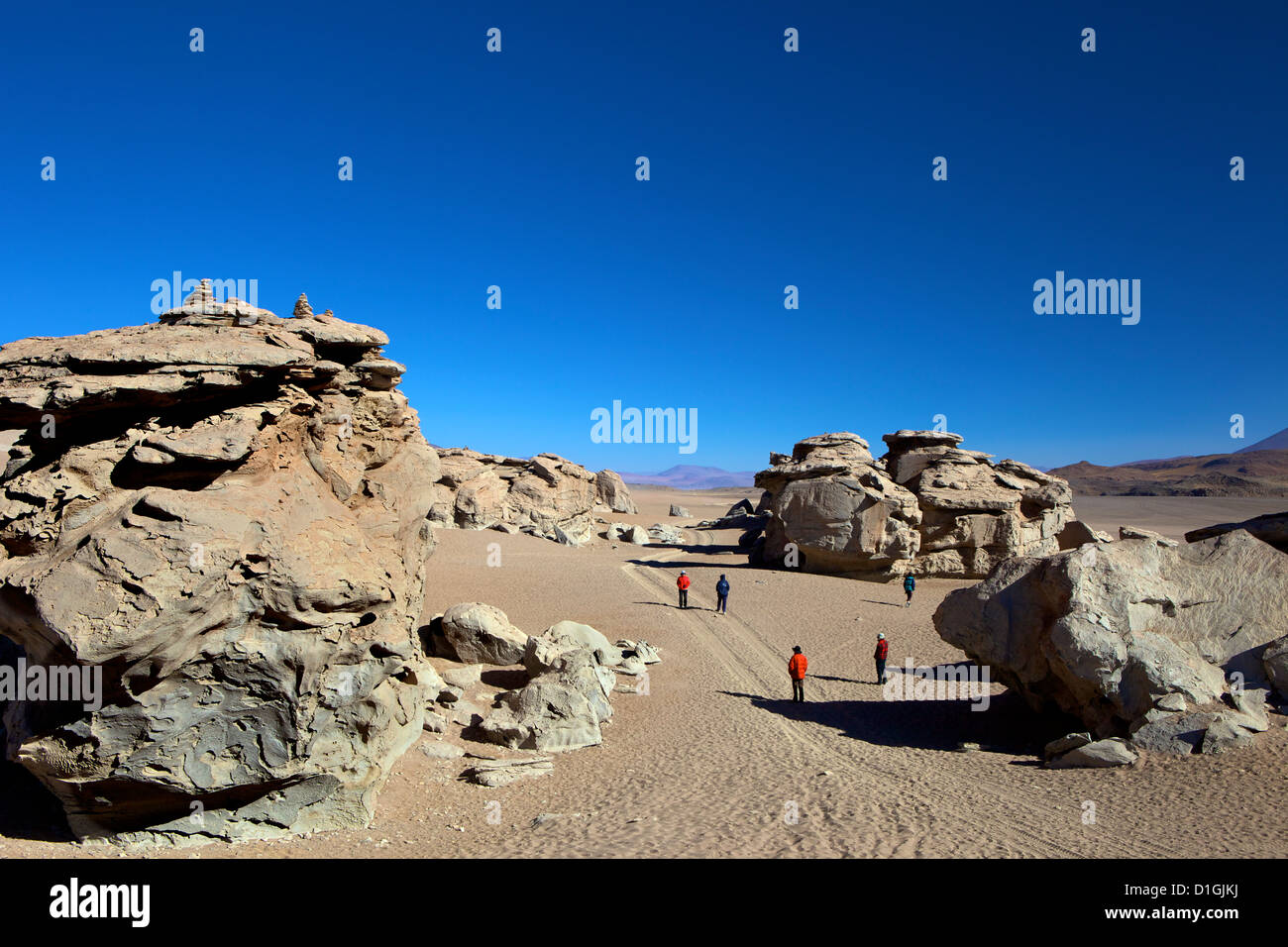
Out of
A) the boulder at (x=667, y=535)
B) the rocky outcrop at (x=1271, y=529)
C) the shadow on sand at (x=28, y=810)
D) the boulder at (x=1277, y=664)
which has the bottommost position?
the shadow on sand at (x=28, y=810)

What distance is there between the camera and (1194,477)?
119188 mm

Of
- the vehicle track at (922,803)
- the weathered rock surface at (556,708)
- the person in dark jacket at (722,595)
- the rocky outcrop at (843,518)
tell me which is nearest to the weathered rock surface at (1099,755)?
the vehicle track at (922,803)

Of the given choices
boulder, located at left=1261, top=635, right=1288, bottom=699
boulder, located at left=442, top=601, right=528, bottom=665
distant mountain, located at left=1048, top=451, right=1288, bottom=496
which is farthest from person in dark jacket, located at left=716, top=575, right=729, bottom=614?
distant mountain, located at left=1048, top=451, right=1288, bottom=496

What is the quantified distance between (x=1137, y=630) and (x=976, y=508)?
651 inches

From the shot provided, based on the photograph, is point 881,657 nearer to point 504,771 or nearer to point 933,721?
point 933,721

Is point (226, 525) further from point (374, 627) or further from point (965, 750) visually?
point (965, 750)

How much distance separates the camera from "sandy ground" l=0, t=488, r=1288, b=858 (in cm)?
845

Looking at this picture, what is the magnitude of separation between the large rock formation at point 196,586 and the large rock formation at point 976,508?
854 inches

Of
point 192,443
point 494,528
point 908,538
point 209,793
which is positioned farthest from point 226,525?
point 494,528

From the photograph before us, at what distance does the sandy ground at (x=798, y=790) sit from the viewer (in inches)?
332

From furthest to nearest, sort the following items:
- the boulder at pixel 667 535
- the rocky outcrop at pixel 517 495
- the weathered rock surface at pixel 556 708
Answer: the boulder at pixel 667 535 < the rocky outcrop at pixel 517 495 < the weathered rock surface at pixel 556 708

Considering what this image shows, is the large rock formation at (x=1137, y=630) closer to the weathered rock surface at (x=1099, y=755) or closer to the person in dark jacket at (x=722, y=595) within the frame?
the weathered rock surface at (x=1099, y=755)

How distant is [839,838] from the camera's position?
28.3ft
